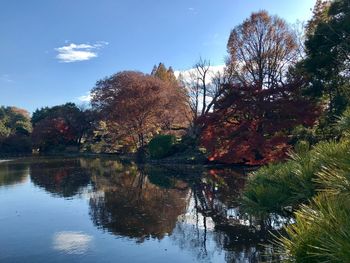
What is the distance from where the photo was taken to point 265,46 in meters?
27.0

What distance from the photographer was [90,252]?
22.7ft

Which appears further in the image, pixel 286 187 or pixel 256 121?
pixel 256 121

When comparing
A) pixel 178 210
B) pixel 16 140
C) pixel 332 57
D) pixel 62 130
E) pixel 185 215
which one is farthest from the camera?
pixel 16 140

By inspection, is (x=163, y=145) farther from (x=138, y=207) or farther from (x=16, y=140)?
(x=16, y=140)

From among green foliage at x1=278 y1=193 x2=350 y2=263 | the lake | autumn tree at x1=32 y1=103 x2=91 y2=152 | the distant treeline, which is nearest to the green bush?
the distant treeline

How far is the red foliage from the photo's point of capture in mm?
17953

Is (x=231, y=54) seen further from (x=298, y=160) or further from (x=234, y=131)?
(x=298, y=160)

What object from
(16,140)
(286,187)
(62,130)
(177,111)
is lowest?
(286,187)

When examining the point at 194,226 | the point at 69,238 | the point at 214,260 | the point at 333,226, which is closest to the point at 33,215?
the point at 69,238

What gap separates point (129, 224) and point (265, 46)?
71.3ft

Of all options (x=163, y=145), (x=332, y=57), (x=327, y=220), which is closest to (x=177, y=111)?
(x=163, y=145)

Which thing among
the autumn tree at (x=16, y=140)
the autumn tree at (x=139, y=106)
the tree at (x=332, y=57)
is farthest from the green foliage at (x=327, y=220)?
the autumn tree at (x=16, y=140)

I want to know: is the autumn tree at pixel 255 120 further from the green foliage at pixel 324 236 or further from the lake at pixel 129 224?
the green foliage at pixel 324 236

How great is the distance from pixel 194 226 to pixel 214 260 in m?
2.37
